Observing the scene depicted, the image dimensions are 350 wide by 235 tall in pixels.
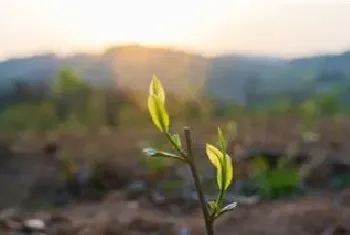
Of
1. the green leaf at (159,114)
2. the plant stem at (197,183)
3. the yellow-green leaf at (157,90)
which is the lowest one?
the plant stem at (197,183)

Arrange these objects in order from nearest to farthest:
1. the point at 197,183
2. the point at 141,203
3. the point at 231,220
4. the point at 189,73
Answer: the point at 197,183 → the point at 231,220 → the point at 141,203 → the point at 189,73

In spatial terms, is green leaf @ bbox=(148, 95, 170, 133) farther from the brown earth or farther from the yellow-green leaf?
the brown earth

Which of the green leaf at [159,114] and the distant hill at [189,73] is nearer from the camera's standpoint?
the green leaf at [159,114]

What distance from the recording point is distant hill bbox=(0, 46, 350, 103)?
17.6ft

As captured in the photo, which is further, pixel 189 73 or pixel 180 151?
pixel 189 73

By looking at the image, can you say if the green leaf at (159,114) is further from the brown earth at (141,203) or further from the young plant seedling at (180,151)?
the brown earth at (141,203)

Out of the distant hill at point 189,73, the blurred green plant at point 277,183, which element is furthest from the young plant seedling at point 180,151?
the distant hill at point 189,73

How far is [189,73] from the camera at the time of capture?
6.18 meters

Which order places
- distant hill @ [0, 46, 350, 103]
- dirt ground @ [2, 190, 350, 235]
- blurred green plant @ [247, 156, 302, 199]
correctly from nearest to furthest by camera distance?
dirt ground @ [2, 190, 350, 235] → blurred green plant @ [247, 156, 302, 199] → distant hill @ [0, 46, 350, 103]

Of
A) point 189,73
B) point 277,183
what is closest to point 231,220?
point 277,183

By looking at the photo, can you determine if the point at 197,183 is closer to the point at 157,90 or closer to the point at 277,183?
the point at 157,90

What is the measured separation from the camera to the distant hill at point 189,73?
538cm

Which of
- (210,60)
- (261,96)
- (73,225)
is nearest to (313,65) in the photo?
(210,60)

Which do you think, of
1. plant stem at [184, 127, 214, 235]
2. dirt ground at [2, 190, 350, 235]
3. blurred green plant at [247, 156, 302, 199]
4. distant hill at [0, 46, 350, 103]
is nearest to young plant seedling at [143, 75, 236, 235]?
plant stem at [184, 127, 214, 235]
